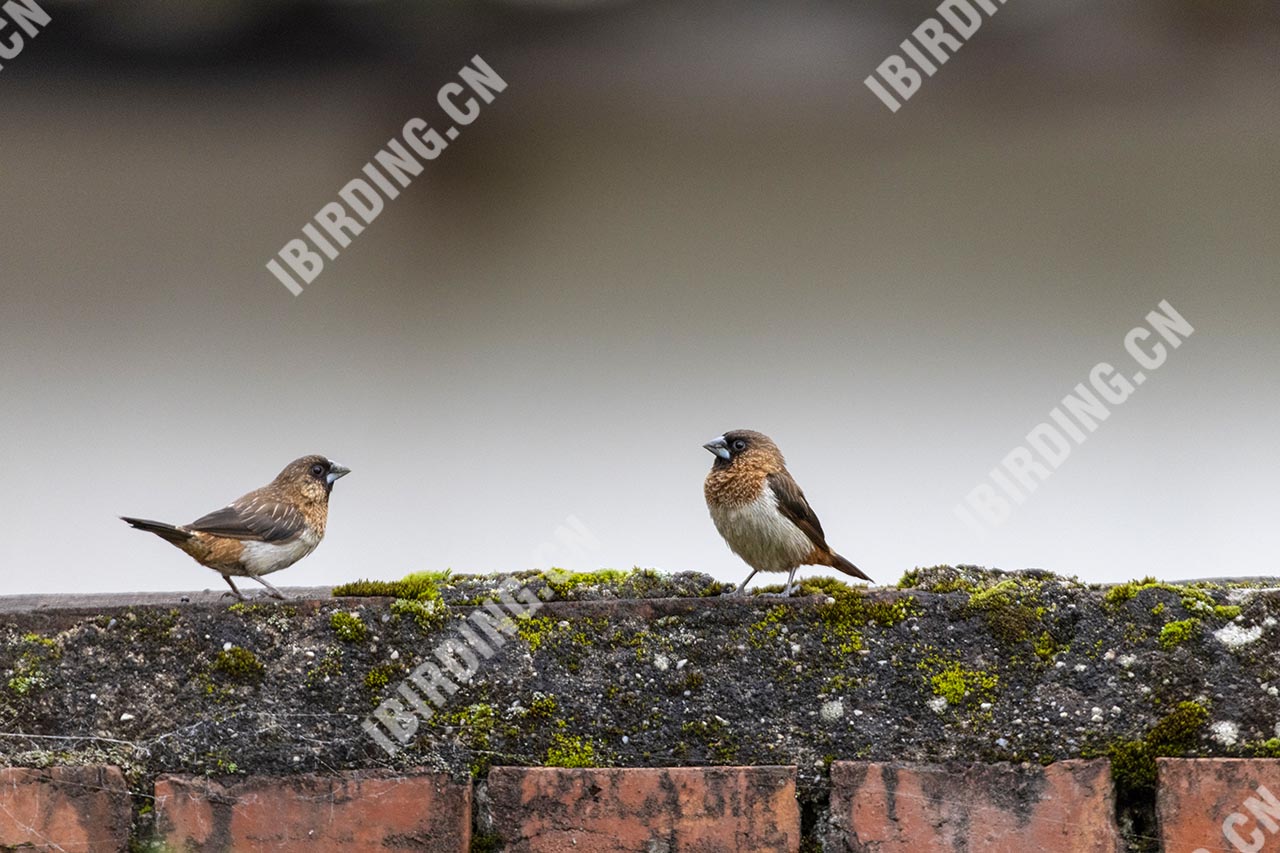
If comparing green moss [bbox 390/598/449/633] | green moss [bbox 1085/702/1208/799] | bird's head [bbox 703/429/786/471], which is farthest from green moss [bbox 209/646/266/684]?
bird's head [bbox 703/429/786/471]

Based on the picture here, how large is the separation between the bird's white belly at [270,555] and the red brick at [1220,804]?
216cm

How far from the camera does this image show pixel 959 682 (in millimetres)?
2322

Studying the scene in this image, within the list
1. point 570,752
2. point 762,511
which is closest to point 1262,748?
→ point 570,752

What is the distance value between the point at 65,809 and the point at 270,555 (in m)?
1.34

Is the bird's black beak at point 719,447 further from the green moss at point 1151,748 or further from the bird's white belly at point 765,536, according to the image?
the green moss at point 1151,748

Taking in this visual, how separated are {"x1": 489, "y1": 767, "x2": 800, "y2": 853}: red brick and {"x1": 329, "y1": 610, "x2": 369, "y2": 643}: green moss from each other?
0.31 meters

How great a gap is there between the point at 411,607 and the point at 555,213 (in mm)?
1809

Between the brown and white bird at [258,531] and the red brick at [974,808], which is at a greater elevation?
the red brick at [974,808]

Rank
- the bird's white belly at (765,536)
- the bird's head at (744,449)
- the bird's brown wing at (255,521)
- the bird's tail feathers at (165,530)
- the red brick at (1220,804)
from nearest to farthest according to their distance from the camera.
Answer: the red brick at (1220,804), the bird's tail feathers at (165,530), the bird's brown wing at (255,521), the bird's white belly at (765,536), the bird's head at (744,449)

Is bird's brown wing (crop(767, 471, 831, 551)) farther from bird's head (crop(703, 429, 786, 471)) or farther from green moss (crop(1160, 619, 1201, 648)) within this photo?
green moss (crop(1160, 619, 1201, 648))

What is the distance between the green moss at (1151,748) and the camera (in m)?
2.26

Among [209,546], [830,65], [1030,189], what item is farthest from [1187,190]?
[209,546]

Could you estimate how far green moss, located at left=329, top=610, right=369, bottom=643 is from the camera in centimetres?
236

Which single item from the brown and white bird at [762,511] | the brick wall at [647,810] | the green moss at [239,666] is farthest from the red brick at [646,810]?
the brown and white bird at [762,511]
